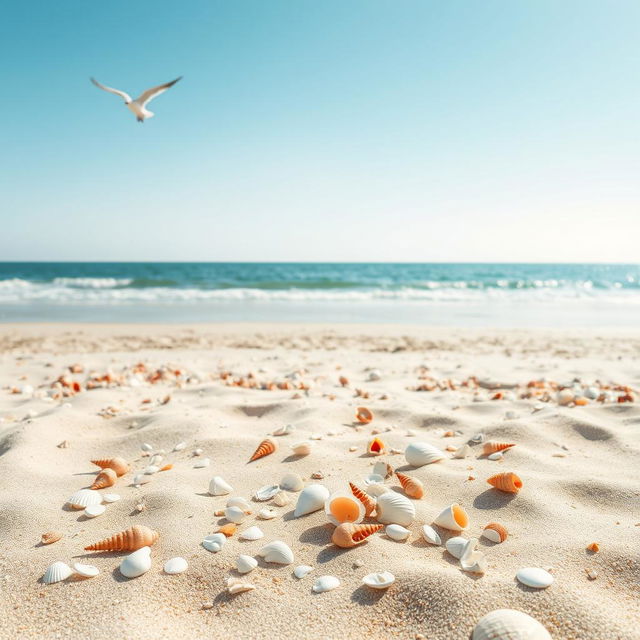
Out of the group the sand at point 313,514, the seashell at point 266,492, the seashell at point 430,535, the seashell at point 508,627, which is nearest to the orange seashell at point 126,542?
the sand at point 313,514

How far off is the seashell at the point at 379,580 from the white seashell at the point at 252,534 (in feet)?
1.50

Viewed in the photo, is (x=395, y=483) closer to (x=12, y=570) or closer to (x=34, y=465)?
(x=12, y=570)

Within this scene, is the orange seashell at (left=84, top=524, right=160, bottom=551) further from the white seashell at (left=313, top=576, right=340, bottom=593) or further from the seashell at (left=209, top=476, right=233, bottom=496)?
the white seashell at (left=313, top=576, right=340, bottom=593)

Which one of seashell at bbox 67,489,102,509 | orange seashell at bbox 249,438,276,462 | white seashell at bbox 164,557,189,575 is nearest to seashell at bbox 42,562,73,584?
white seashell at bbox 164,557,189,575

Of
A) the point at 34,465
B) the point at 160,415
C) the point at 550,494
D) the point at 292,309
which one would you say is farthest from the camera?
the point at 292,309

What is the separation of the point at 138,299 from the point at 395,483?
1635cm

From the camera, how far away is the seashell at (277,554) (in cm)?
166

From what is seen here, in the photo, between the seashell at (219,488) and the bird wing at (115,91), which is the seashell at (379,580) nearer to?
the seashell at (219,488)

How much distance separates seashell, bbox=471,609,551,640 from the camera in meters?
1.25

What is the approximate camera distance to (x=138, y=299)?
1700cm

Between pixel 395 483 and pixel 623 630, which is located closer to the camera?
pixel 623 630

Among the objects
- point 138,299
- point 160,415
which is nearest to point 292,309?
point 138,299

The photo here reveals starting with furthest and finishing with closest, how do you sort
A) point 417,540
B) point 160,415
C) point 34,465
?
point 160,415 < point 34,465 < point 417,540

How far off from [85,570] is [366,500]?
103 cm
